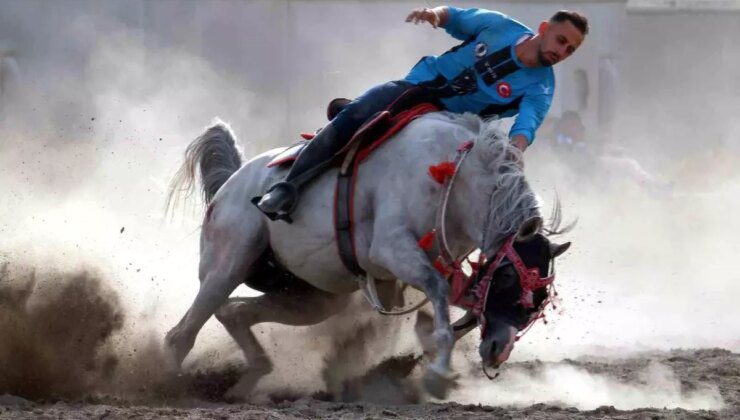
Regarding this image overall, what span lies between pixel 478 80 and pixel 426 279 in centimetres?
113

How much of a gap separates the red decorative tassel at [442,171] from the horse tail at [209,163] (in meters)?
1.96

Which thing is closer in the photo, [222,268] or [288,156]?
[288,156]

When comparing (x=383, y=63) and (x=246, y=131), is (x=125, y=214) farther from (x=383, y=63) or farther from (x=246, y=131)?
(x=383, y=63)

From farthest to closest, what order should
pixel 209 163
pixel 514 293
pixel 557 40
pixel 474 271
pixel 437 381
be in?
pixel 209 163, pixel 557 40, pixel 474 271, pixel 514 293, pixel 437 381

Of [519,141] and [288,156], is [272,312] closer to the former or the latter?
[288,156]

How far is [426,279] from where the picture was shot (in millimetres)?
5535

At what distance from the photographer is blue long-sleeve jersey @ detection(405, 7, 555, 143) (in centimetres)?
591

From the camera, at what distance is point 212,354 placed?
22.9 ft

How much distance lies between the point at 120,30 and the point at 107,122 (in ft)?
8.43

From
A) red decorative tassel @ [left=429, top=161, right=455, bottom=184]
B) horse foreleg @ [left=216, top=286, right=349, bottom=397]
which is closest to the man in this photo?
red decorative tassel @ [left=429, top=161, right=455, bottom=184]

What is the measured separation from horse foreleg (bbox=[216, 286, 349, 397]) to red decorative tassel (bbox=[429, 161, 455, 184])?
4.65 feet

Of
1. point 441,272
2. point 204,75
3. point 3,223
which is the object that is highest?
point 204,75

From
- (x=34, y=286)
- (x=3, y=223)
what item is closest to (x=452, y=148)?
(x=34, y=286)

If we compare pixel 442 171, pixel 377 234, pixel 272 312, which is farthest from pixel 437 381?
pixel 272 312
